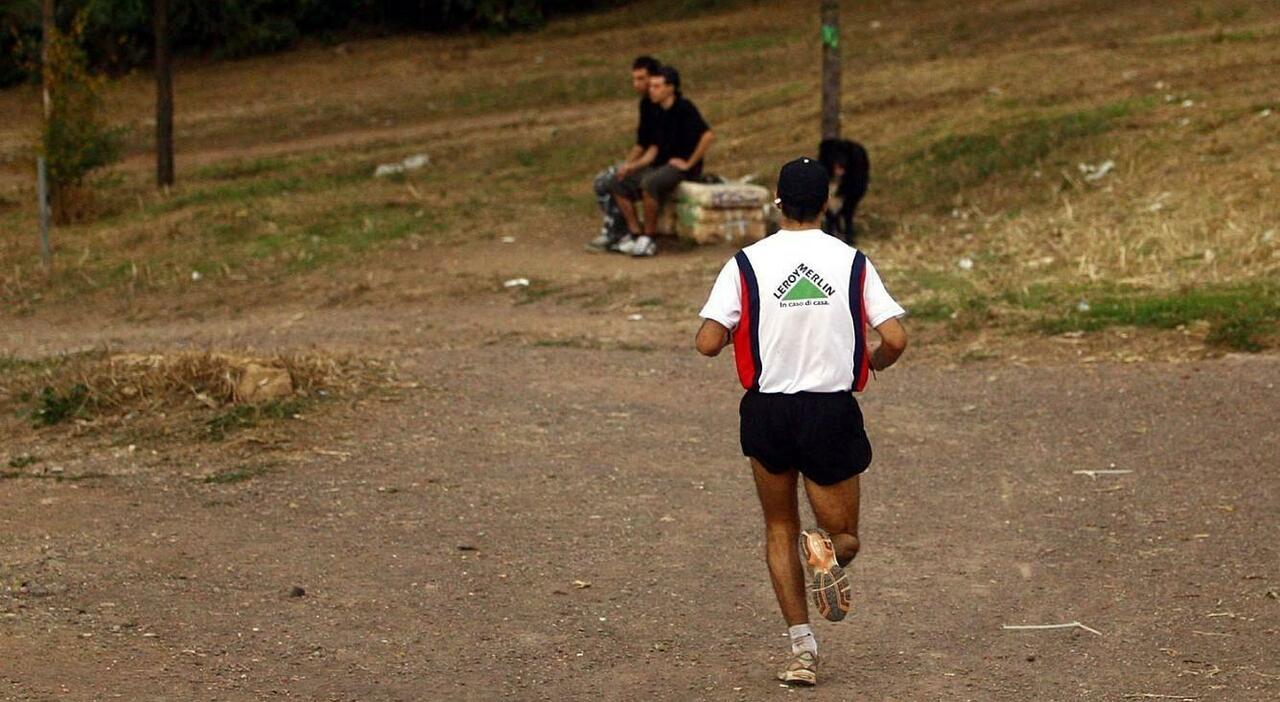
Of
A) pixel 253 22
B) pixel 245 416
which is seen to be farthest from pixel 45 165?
pixel 253 22

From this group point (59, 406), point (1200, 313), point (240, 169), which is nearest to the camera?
point (59, 406)

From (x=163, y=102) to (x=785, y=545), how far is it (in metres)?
15.9

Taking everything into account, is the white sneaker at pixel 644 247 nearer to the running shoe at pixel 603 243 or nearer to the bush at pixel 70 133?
the running shoe at pixel 603 243

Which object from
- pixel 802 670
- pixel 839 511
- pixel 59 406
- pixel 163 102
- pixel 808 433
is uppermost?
pixel 808 433

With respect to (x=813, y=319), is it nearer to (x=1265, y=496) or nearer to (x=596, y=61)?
(x=1265, y=496)

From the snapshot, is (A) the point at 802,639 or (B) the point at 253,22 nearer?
(A) the point at 802,639

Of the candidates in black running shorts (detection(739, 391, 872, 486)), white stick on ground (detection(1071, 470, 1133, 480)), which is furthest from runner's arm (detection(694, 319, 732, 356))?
white stick on ground (detection(1071, 470, 1133, 480))

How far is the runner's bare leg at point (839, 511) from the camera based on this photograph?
5.23 meters

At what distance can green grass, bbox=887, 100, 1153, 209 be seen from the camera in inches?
620

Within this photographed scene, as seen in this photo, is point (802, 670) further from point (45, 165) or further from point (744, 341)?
point (45, 165)

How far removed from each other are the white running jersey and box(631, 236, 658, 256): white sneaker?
9.13 meters

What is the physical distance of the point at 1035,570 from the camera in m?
6.65

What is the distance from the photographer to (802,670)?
208 inches

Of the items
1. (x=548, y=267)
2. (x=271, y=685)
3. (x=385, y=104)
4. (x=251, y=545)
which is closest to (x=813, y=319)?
(x=271, y=685)
